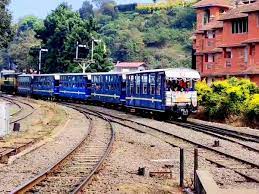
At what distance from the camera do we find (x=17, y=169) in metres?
13.8

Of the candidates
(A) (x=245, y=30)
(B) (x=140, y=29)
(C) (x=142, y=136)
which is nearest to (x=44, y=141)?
(C) (x=142, y=136)

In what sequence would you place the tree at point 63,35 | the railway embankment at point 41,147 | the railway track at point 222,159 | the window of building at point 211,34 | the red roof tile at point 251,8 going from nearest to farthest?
the railway embankment at point 41,147
the railway track at point 222,159
the red roof tile at point 251,8
the window of building at point 211,34
the tree at point 63,35

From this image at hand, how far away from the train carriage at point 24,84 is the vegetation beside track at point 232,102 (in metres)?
34.3

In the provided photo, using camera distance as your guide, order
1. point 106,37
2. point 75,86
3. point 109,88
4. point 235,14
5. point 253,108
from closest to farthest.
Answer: point 253,108 → point 109,88 → point 235,14 → point 75,86 → point 106,37

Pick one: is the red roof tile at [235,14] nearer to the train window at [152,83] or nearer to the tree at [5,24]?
the train window at [152,83]

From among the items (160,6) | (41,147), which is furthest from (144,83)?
(160,6)

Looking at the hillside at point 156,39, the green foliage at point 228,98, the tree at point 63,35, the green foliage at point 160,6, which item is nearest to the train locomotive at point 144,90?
the green foliage at point 228,98

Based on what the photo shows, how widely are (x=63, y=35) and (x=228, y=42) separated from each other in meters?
35.6

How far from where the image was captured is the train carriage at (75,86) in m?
50.6

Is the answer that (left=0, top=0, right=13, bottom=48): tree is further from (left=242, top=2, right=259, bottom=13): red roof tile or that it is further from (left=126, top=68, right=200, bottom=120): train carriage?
(left=126, top=68, right=200, bottom=120): train carriage

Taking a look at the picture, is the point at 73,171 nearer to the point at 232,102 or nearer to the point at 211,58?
the point at 232,102

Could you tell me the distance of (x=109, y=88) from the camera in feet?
146

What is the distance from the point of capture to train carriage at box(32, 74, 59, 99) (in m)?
58.1

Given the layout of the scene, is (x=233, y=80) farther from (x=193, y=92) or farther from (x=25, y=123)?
(x=25, y=123)
